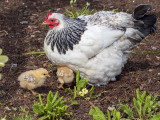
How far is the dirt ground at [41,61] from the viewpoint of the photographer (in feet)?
11.6

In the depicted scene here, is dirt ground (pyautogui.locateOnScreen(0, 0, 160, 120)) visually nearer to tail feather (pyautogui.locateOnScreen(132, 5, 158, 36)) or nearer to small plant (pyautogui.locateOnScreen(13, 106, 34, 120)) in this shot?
small plant (pyautogui.locateOnScreen(13, 106, 34, 120))

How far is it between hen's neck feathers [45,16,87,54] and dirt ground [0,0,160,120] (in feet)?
2.25

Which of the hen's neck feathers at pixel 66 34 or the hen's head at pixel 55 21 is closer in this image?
the hen's neck feathers at pixel 66 34

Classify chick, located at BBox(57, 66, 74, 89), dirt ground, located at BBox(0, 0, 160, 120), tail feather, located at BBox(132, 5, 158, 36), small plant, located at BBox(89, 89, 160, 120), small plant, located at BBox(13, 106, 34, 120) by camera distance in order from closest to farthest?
small plant, located at BBox(89, 89, 160, 120), small plant, located at BBox(13, 106, 34, 120), dirt ground, located at BBox(0, 0, 160, 120), chick, located at BBox(57, 66, 74, 89), tail feather, located at BBox(132, 5, 158, 36)

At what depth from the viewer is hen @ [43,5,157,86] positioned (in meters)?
3.57

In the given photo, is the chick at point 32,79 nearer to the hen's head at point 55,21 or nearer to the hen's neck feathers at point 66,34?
the hen's neck feathers at point 66,34

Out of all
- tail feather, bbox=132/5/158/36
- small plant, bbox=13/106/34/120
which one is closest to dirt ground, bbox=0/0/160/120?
small plant, bbox=13/106/34/120

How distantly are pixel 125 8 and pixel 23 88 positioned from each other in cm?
327

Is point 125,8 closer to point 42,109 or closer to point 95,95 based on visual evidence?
point 95,95

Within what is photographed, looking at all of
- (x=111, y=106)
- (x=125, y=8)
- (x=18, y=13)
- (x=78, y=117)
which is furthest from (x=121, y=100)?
(x=18, y=13)

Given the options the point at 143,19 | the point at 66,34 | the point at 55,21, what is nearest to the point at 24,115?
the point at 66,34

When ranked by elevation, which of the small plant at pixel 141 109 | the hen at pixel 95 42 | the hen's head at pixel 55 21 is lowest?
the small plant at pixel 141 109

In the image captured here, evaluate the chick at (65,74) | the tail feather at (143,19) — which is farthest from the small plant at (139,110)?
the tail feather at (143,19)

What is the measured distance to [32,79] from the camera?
Answer: 145 inches
